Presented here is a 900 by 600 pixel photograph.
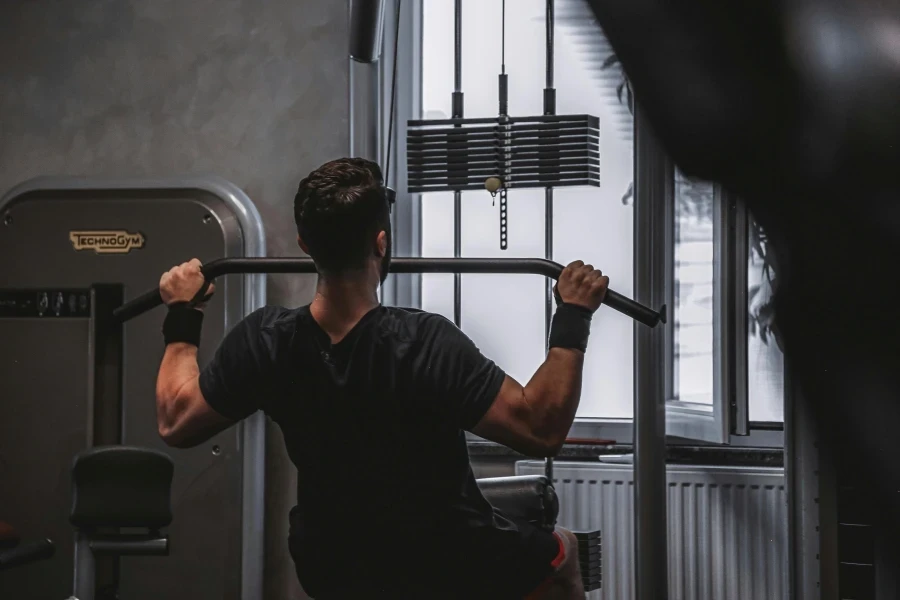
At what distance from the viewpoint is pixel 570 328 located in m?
1.62

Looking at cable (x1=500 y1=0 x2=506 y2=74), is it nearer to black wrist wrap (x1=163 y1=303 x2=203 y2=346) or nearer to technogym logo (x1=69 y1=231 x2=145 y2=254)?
technogym logo (x1=69 y1=231 x2=145 y2=254)

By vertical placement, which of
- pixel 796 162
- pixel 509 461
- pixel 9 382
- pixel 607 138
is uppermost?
pixel 607 138

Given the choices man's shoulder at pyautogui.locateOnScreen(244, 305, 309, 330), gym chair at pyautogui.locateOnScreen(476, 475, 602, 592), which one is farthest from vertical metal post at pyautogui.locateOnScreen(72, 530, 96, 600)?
gym chair at pyautogui.locateOnScreen(476, 475, 602, 592)

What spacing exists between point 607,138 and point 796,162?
1640 mm

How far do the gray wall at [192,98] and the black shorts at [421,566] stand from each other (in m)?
1.55

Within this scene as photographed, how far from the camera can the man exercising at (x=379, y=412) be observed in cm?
152

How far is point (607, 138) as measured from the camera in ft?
10.0

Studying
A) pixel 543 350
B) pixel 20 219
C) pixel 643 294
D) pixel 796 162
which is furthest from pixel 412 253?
pixel 796 162

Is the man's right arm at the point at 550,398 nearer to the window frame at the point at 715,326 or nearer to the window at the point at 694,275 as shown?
the window frame at the point at 715,326

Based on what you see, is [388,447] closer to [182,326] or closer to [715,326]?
[182,326]

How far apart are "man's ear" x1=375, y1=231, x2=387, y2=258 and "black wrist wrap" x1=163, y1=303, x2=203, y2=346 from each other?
1.38ft

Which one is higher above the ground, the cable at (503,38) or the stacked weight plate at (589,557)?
the cable at (503,38)

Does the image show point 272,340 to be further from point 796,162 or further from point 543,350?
point 543,350

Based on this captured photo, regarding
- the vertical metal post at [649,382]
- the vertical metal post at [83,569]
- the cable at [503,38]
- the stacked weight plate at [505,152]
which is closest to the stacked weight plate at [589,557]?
the vertical metal post at [649,382]
